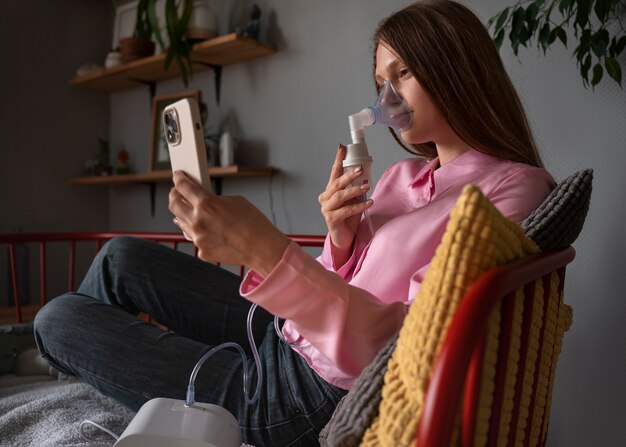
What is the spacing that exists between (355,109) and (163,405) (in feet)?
4.85

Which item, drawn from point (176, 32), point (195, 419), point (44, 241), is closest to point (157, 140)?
point (176, 32)

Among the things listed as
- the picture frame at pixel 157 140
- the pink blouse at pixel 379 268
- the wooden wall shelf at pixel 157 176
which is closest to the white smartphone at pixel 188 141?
the pink blouse at pixel 379 268

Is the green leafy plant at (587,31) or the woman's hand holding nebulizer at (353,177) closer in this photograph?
the woman's hand holding nebulizer at (353,177)

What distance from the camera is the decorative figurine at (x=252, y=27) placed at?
2258mm

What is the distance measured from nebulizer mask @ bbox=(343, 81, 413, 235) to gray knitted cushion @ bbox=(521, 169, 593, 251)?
237 millimetres

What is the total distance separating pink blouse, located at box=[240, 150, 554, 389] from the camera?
67cm

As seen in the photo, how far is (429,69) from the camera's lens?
0.96m

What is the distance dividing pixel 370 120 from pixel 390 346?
0.40m

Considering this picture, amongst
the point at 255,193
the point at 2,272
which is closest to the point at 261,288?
the point at 255,193

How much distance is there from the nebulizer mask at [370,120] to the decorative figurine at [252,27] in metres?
1.39

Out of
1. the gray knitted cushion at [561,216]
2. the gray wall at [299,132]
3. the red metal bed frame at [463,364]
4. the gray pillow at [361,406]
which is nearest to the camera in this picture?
the red metal bed frame at [463,364]

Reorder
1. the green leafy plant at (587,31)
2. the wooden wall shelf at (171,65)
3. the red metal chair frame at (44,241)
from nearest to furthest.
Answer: the green leafy plant at (587,31)
the red metal chair frame at (44,241)
the wooden wall shelf at (171,65)

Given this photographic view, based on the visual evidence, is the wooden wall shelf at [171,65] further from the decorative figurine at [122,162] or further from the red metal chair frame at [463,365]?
the red metal chair frame at [463,365]

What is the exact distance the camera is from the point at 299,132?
2273 mm
